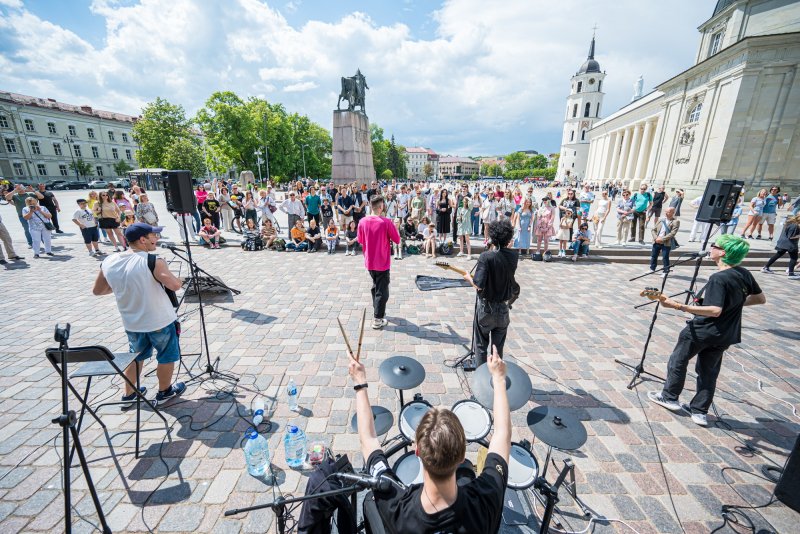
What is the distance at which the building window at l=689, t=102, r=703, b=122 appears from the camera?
29.8 m

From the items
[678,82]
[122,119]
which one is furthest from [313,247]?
[122,119]

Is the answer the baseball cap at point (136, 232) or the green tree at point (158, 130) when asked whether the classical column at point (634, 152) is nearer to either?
the baseball cap at point (136, 232)

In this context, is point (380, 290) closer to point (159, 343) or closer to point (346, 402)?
point (346, 402)

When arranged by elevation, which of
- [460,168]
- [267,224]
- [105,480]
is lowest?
[105,480]

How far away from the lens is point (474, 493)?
4.80 feet

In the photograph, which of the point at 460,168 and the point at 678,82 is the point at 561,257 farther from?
the point at 460,168

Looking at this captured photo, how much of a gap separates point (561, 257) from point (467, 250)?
332 cm

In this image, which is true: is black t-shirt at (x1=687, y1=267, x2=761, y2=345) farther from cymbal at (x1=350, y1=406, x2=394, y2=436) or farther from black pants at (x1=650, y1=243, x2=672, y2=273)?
black pants at (x1=650, y1=243, x2=672, y2=273)

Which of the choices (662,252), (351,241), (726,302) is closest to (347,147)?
(351,241)

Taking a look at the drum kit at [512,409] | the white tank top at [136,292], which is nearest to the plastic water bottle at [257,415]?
the white tank top at [136,292]

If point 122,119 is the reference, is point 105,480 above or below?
below

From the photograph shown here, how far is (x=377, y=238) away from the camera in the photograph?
569 cm

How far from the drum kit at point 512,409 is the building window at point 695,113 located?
40.8 meters

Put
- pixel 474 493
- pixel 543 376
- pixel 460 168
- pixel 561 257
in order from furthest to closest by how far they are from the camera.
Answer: pixel 460 168 → pixel 561 257 → pixel 543 376 → pixel 474 493
